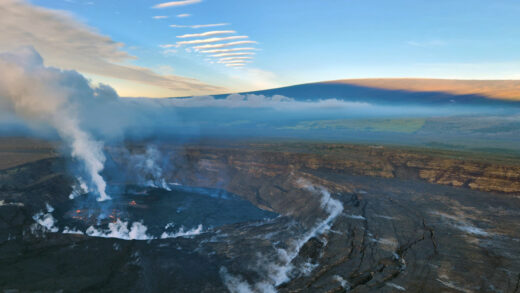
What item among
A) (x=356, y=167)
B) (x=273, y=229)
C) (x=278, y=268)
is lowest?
(x=273, y=229)

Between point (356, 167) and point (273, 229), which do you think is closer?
point (273, 229)

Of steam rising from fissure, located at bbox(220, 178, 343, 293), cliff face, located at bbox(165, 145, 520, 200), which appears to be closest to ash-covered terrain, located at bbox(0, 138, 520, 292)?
steam rising from fissure, located at bbox(220, 178, 343, 293)

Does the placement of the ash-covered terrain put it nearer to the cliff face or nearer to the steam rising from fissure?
the steam rising from fissure

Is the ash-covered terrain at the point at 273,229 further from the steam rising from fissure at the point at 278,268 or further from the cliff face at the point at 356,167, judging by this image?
the cliff face at the point at 356,167

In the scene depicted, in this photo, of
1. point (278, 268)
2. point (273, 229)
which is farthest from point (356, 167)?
point (278, 268)

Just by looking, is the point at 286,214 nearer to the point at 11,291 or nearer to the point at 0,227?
the point at 11,291

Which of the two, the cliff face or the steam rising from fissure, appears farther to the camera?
the cliff face

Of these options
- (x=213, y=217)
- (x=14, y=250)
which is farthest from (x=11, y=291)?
(x=213, y=217)

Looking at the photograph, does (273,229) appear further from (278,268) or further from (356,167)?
(356,167)
